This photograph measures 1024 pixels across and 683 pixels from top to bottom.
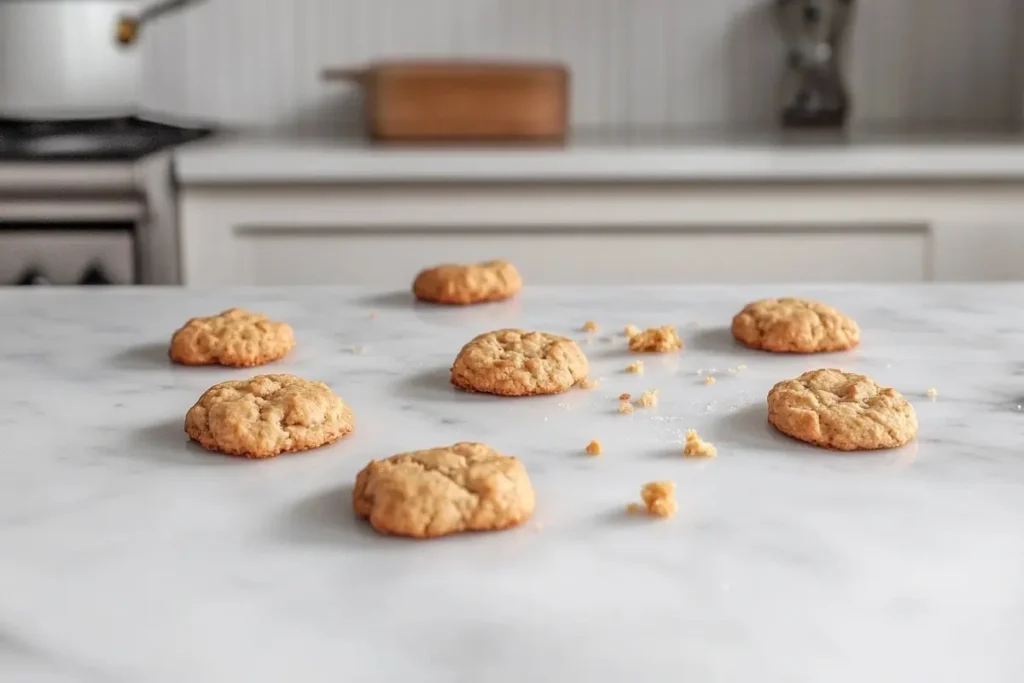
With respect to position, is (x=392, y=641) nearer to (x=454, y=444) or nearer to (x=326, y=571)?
(x=326, y=571)

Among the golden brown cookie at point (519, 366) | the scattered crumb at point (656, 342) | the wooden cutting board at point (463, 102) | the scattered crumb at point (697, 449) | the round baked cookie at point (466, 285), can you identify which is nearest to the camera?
the scattered crumb at point (697, 449)

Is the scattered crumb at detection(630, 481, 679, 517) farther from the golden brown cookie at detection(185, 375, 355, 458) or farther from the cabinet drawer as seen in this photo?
the cabinet drawer

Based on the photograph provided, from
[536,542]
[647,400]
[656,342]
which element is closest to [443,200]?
[656,342]

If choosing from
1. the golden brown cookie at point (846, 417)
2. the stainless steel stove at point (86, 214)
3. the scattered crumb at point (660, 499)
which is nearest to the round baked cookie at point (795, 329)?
the golden brown cookie at point (846, 417)

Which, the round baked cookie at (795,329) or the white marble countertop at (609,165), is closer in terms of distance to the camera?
the round baked cookie at (795,329)

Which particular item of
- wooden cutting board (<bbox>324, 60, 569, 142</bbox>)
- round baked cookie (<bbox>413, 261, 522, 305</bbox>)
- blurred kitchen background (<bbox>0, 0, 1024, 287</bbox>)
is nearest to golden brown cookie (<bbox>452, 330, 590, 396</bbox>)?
round baked cookie (<bbox>413, 261, 522, 305</bbox>)

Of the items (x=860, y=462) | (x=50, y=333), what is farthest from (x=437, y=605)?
(x=50, y=333)

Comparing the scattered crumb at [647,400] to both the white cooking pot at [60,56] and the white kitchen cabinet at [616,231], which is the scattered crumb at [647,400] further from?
the white cooking pot at [60,56]
